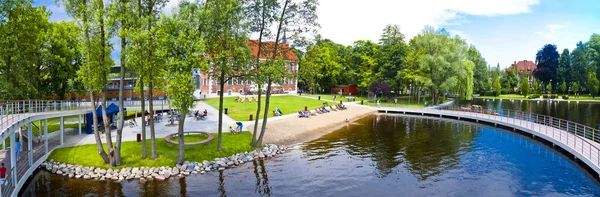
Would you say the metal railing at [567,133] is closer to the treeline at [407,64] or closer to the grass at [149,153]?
the treeline at [407,64]

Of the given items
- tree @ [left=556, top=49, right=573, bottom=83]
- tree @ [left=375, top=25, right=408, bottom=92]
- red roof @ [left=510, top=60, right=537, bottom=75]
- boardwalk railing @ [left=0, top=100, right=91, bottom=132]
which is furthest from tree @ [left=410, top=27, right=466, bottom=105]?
red roof @ [left=510, top=60, right=537, bottom=75]

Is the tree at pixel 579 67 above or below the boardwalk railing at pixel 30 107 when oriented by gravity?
above

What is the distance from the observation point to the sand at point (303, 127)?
2933 cm

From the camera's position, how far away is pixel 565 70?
311 feet

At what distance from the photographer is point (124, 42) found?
57.8 feet

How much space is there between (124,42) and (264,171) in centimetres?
1049

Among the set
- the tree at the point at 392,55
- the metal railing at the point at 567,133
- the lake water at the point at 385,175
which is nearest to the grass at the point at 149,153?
the lake water at the point at 385,175

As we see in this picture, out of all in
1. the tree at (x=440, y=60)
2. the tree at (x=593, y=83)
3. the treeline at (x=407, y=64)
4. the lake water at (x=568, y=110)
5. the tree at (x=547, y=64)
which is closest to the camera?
the lake water at (x=568, y=110)

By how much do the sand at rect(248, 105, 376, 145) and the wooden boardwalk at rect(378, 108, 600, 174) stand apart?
1212 centimetres

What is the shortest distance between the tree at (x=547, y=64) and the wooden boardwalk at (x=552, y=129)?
229 feet

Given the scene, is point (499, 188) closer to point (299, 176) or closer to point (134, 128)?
point (299, 176)

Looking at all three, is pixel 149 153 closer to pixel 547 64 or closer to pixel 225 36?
pixel 225 36

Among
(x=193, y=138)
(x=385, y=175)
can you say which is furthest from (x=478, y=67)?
(x=193, y=138)

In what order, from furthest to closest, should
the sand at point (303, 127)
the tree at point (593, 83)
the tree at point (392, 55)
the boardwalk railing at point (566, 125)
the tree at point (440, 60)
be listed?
the tree at point (593, 83)
the tree at point (392, 55)
the tree at point (440, 60)
the sand at point (303, 127)
the boardwalk railing at point (566, 125)
